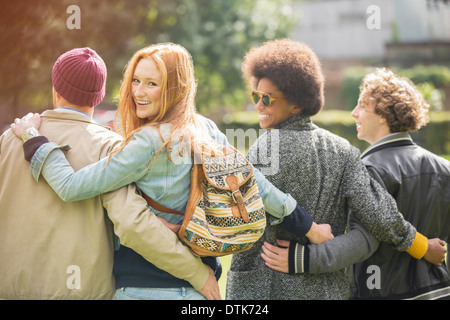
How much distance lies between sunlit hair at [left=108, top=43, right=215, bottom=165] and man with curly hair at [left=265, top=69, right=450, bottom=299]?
814mm

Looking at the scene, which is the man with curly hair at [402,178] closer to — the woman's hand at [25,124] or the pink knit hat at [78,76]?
the pink knit hat at [78,76]

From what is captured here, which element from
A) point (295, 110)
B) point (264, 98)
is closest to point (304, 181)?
point (295, 110)

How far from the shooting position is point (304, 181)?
2648 mm

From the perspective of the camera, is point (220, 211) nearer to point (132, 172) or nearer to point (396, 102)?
point (132, 172)

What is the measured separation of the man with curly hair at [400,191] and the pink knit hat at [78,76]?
1217mm

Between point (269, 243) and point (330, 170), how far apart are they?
0.50m

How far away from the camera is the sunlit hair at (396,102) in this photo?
10.3ft

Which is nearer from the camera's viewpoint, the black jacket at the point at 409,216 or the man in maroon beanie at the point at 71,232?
the man in maroon beanie at the point at 71,232

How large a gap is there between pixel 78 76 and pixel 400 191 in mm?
1873

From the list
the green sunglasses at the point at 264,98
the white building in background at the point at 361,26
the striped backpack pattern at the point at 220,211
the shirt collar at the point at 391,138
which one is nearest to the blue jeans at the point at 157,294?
the striped backpack pattern at the point at 220,211

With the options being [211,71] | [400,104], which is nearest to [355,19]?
[211,71]

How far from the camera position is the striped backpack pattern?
2.26 metres

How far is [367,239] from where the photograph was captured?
8.97ft

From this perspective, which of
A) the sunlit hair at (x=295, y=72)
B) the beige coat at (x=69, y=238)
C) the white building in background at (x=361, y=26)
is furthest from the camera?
the white building in background at (x=361, y=26)
